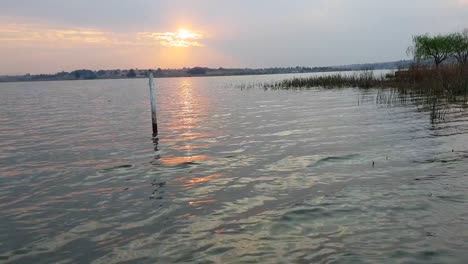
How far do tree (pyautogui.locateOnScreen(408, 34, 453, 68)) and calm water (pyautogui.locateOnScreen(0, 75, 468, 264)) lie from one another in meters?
49.1

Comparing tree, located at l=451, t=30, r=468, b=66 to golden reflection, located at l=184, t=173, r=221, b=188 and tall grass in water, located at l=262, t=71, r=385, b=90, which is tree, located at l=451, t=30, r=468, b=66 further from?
golden reflection, located at l=184, t=173, r=221, b=188

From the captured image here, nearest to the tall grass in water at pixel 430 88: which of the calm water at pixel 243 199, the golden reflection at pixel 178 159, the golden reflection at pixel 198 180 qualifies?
the calm water at pixel 243 199

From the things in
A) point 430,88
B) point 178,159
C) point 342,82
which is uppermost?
point 342,82

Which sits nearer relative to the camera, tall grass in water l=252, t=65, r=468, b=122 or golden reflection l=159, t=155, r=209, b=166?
golden reflection l=159, t=155, r=209, b=166

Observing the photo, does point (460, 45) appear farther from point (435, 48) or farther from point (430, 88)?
point (430, 88)

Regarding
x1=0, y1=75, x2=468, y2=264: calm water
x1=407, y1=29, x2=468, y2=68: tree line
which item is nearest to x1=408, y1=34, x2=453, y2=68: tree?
x1=407, y1=29, x2=468, y2=68: tree line

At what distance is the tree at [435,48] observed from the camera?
205ft

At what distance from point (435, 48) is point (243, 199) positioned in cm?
6335

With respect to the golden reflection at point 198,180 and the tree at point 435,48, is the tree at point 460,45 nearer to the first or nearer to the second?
the tree at point 435,48

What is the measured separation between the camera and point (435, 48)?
207 feet

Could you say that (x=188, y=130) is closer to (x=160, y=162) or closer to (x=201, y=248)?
(x=160, y=162)

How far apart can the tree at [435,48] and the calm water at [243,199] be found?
4914cm

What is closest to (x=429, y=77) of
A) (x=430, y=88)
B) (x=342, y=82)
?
(x=430, y=88)

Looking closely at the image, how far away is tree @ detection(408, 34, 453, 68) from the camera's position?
6259cm
